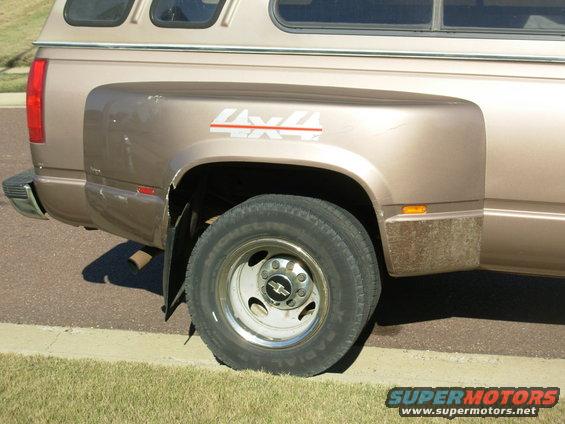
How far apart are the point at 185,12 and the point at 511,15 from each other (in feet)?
5.15

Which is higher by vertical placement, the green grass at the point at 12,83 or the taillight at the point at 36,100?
the taillight at the point at 36,100

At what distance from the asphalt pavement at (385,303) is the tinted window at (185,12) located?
5.63ft

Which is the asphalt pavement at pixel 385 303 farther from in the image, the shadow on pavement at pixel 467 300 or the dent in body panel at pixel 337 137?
the dent in body panel at pixel 337 137

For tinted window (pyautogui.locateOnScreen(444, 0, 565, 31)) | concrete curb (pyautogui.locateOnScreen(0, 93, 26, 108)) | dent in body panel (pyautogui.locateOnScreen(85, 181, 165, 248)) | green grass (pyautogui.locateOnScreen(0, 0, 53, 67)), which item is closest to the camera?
tinted window (pyautogui.locateOnScreen(444, 0, 565, 31))

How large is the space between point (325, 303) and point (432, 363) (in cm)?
77

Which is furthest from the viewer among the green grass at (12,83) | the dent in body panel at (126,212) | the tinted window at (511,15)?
the green grass at (12,83)

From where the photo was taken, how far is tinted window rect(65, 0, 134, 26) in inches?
174

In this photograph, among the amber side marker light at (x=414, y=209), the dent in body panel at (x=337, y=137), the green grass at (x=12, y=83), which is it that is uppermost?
the dent in body panel at (x=337, y=137)

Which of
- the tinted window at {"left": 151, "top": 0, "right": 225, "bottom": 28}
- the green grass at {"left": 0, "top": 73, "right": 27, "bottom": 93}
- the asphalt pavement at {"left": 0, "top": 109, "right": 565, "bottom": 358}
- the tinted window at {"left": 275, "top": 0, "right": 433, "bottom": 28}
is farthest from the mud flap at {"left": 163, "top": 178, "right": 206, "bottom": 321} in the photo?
the green grass at {"left": 0, "top": 73, "right": 27, "bottom": 93}

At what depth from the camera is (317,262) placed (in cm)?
404

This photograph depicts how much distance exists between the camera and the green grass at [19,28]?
16.5 m

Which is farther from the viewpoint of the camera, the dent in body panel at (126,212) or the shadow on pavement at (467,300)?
the shadow on pavement at (467,300)

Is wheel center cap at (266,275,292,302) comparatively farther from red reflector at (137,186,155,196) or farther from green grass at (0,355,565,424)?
red reflector at (137,186,155,196)

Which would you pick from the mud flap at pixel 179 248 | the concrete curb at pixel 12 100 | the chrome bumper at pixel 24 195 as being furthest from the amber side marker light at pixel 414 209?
the concrete curb at pixel 12 100
